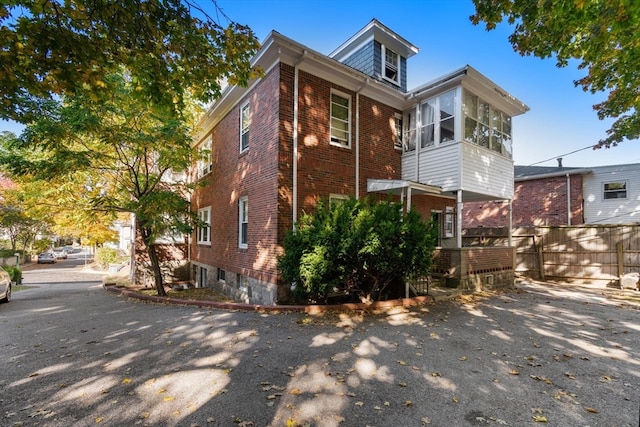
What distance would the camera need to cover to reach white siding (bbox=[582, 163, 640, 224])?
1683 cm

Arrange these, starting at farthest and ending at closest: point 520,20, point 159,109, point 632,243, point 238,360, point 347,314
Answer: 1. point 632,243
2. point 520,20
3. point 347,314
4. point 159,109
5. point 238,360

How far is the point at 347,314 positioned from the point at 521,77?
12849mm

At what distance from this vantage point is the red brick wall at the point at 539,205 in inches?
715

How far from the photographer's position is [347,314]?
23.4ft

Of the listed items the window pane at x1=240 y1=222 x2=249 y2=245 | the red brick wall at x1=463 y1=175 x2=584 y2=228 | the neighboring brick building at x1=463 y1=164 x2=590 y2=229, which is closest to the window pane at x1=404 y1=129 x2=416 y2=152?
the window pane at x1=240 y1=222 x2=249 y2=245

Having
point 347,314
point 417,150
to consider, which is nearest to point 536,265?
point 417,150

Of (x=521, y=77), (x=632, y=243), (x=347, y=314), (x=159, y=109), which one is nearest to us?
(x=159, y=109)

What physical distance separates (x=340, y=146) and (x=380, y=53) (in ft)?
18.8

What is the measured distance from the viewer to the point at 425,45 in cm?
1349

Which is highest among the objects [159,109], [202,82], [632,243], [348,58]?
[348,58]

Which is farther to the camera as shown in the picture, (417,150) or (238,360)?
(417,150)

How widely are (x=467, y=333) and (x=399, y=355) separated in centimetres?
201

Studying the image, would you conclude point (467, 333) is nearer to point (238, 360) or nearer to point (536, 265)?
point (238, 360)

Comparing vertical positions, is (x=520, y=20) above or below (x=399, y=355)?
above
